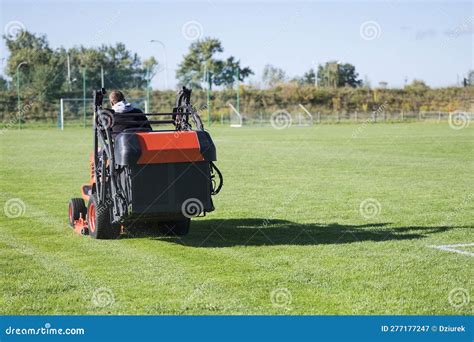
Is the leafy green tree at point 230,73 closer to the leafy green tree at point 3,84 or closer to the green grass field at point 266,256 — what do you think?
the leafy green tree at point 3,84

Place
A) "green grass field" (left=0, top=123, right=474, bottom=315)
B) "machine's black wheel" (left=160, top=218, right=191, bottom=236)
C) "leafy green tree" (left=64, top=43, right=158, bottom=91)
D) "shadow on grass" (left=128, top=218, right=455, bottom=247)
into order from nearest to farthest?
"green grass field" (left=0, top=123, right=474, bottom=315) → "shadow on grass" (left=128, top=218, right=455, bottom=247) → "machine's black wheel" (left=160, top=218, right=191, bottom=236) → "leafy green tree" (left=64, top=43, right=158, bottom=91)

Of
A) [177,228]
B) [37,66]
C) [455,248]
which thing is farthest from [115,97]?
[37,66]

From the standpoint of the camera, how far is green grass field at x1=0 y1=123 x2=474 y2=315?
7434 mm

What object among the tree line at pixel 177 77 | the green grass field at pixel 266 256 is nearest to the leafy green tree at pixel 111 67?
the tree line at pixel 177 77

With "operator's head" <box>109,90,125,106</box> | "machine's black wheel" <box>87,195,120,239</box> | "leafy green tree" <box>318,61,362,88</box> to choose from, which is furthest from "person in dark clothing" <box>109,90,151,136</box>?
"leafy green tree" <box>318,61,362,88</box>

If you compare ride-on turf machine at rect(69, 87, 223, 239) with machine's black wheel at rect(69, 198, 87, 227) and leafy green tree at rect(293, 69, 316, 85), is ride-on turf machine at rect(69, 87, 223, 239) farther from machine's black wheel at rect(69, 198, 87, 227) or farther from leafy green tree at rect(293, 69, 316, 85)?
leafy green tree at rect(293, 69, 316, 85)

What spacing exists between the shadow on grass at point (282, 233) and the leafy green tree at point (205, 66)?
67955 mm

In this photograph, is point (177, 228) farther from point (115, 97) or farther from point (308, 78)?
point (308, 78)

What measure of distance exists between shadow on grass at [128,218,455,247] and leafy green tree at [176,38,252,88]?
68.0 meters

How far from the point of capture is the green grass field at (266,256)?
743 centimetres

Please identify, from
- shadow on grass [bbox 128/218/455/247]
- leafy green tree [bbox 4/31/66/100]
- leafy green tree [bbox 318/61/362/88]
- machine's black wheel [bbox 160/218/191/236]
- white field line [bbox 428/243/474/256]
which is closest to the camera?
white field line [bbox 428/243/474/256]

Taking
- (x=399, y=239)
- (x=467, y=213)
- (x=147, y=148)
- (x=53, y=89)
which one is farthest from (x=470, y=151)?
(x=53, y=89)

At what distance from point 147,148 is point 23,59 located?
8056cm
